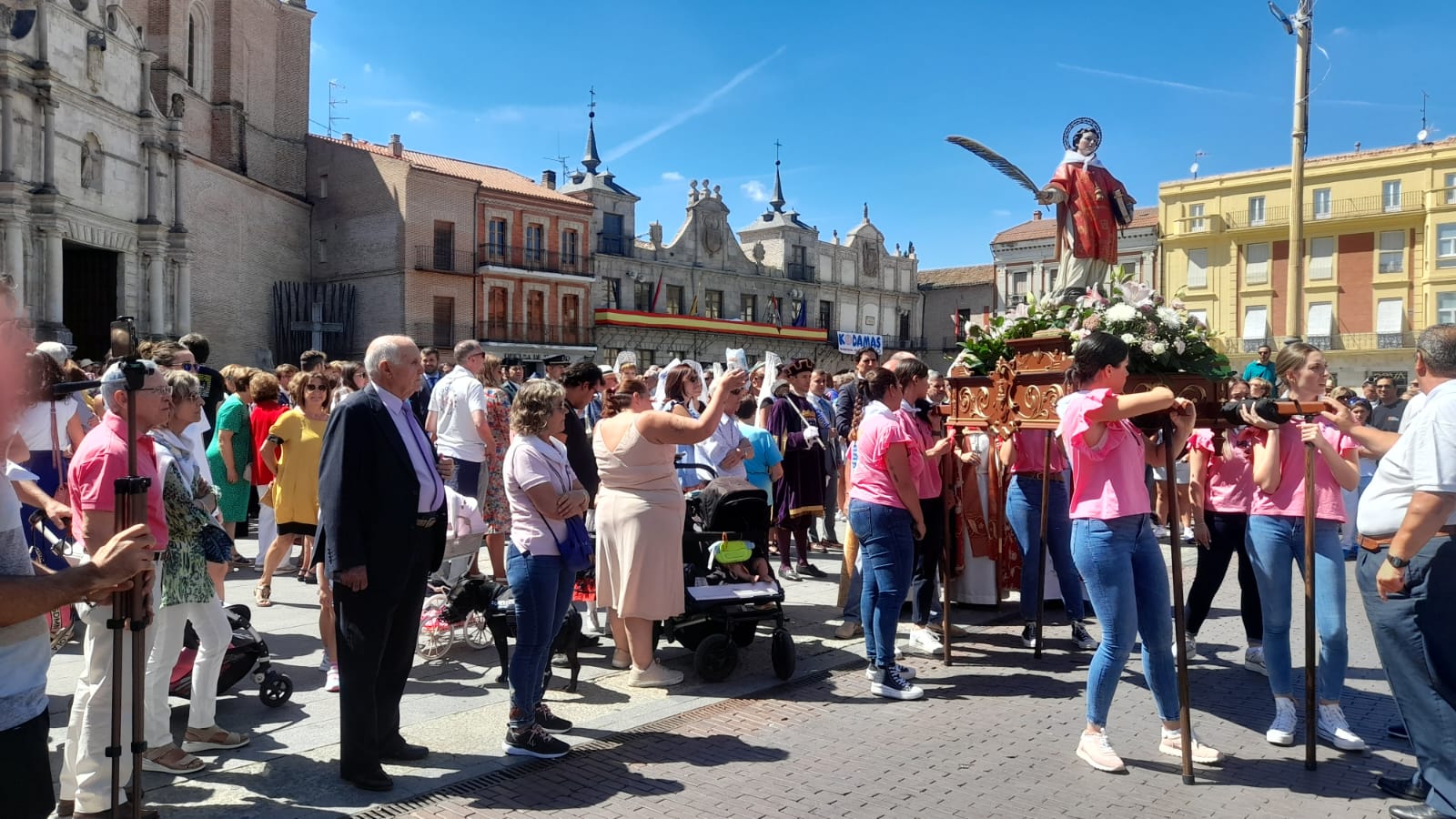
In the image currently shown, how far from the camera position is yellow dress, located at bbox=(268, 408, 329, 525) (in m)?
7.95

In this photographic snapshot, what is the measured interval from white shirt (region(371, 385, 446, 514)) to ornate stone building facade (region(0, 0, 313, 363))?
69.5 feet

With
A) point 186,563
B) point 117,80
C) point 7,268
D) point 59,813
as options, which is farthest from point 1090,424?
point 117,80

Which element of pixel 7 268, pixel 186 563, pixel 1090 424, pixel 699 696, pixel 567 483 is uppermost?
pixel 7 268

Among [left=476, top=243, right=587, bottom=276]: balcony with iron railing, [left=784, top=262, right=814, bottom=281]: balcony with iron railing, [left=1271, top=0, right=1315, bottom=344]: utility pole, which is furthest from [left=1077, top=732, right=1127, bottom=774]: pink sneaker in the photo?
[left=784, top=262, right=814, bottom=281]: balcony with iron railing

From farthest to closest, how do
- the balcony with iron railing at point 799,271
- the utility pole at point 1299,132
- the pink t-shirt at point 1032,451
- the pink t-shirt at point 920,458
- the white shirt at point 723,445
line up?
the balcony with iron railing at point 799,271, the utility pole at point 1299,132, the white shirt at point 723,445, the pink t-shirt at point 1032,451, the pink t-shirt at point 920,458

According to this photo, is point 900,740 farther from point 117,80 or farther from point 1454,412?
point 117,80

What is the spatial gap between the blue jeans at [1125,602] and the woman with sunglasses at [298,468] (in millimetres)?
5729

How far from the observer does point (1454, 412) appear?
13.1 ft

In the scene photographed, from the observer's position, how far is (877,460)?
247 inches

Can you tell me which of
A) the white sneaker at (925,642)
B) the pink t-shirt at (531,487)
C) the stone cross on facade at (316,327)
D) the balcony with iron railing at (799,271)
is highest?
the balcony with iron railing at (799,271)

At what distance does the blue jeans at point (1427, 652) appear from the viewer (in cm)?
414

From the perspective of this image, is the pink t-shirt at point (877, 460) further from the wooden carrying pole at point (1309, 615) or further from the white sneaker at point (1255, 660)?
the white sneaker at point (1255, 660)

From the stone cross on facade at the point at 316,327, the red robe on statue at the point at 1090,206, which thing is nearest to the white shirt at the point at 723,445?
the red robe on statue at the point at 1090,206

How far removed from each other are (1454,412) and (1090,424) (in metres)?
1.42
